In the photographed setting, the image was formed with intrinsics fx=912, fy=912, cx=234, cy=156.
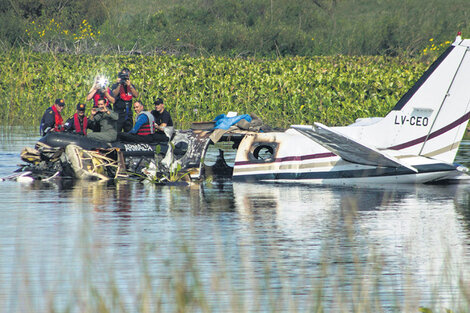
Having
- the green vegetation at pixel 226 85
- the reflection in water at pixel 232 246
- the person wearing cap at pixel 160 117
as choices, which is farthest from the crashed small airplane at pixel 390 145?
the green vegetation at pixel 226 85

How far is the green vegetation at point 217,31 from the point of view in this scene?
210 ft

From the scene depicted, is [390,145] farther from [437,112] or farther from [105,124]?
[105,124]

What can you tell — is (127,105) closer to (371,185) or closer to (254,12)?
(371,185)

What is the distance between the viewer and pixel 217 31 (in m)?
68.7

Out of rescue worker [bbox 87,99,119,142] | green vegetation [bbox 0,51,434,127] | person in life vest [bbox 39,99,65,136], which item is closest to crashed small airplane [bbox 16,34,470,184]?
rescue worker [bbox 87,99,119,142]

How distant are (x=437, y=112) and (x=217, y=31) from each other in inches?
1887

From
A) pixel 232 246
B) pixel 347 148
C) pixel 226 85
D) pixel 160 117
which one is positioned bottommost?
pixel 232 246

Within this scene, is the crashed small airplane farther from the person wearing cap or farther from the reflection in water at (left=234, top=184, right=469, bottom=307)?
the person wearing cap

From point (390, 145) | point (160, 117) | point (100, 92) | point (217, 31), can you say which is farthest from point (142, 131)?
point (217, 31)

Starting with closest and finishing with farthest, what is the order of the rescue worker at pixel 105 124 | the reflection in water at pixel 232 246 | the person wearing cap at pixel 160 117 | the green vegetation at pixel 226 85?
the reflection in water at pixel 232 246 < the rescue worker at pixel 105 124 < the person wearing cap at pixel 160 117 < the green vegetation at pixel 226 85

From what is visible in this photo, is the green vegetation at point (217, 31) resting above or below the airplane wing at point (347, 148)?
above

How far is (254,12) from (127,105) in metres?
59.7

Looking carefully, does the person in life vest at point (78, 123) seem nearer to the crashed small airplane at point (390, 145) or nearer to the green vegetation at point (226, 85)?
the crashed small airplane at point (390, 145)

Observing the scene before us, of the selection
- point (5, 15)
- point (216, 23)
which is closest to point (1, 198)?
point (5, 15)
